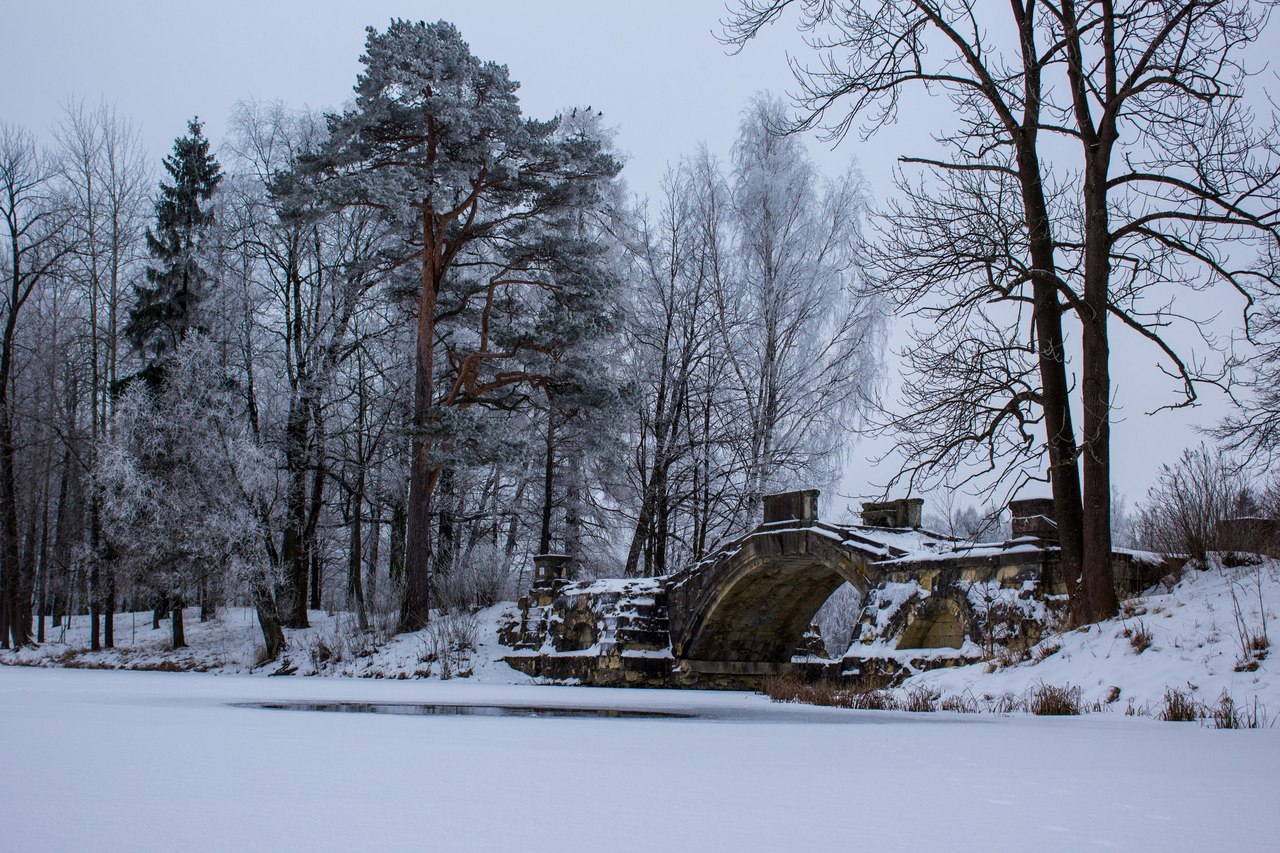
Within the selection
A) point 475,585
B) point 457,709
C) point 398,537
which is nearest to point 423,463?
point 475,585

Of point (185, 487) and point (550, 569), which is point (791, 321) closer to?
point (550, 569)

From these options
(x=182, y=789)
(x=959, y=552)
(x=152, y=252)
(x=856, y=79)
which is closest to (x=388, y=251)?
(x=152, y=252)

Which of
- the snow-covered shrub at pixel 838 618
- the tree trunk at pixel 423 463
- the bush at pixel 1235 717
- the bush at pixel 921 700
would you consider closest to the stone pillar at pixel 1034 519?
the bush at pixel 921 700

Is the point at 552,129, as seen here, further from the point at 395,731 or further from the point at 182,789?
the point at 182,789

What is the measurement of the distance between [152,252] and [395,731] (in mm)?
23809

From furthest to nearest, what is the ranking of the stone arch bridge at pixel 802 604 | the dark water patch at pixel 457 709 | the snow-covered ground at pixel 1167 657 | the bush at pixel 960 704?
the stone arch bridge at pixel 802 604, the bush at pixel 960 704, the dark water patch at pixel 457 709, the snow-covered ground at pixel 1167 657

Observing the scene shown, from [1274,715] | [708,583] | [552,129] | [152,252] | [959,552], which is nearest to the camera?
[1274,715]

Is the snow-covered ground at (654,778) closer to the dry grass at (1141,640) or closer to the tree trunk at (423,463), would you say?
the dry grass at (1141,640)

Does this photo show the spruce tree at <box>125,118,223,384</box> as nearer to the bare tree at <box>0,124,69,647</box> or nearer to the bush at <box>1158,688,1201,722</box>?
the bare tree at <box>0,124,69,647</box>

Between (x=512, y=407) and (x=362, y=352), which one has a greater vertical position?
(x=362, y=352)

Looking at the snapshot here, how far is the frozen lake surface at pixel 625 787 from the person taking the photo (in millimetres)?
2551

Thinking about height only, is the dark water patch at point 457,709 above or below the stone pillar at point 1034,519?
below

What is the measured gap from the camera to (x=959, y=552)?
13.5 meters

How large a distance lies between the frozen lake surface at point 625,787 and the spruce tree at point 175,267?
68.9 ft
